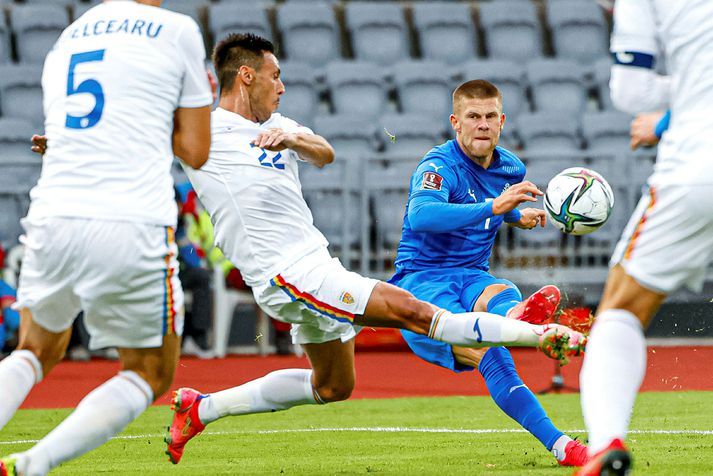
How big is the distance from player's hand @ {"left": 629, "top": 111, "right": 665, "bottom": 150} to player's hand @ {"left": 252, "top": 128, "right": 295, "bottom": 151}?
1518 mm

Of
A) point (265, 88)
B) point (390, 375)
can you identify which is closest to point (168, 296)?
point (265, 88)

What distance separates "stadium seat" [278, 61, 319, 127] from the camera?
1478 cm

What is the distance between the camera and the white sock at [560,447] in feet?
17.7

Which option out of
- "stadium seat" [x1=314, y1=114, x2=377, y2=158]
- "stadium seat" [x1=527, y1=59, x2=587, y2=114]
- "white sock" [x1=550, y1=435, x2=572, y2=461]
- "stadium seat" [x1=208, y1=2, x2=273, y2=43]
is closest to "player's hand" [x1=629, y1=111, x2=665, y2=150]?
"white sock" [x1=550, y1=435, x2=572, y2=461]

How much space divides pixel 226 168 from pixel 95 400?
179 centimetres

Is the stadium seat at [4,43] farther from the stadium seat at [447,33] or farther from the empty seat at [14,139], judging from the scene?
the stadium seat at [447,33]

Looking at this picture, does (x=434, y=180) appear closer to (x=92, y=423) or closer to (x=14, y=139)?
(x=92, y=423)

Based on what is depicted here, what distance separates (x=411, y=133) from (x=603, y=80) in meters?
3.20

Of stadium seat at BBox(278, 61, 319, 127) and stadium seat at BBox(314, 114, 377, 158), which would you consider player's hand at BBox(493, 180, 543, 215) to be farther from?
stadium seat at BBox(278, 61, 319, 127)

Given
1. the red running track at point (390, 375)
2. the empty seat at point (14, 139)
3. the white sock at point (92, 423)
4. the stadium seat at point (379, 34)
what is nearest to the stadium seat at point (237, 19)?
the stadium seat at point (379, 34)

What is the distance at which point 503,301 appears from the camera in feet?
18.9

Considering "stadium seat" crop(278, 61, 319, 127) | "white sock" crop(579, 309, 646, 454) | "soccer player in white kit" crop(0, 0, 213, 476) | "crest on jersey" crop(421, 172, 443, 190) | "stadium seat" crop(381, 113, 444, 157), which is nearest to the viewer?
"white sock" crop(579, 309, 646, 454)

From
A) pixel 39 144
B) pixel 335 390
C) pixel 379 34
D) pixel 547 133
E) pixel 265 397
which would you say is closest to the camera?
pixel 39 144

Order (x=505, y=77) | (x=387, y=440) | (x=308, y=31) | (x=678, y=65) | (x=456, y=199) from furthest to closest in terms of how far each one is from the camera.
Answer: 1. (x=308, y=31)
2. (x=505, y=77)
3. (x=387, y=440)
4. (x=456, y=199)
5. (x=678, y=65)
